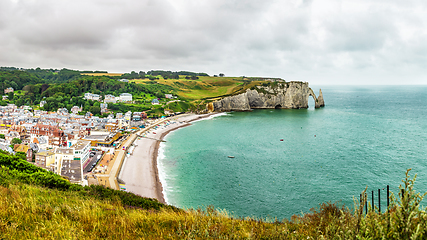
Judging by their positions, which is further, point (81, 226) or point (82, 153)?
point (82, 153)

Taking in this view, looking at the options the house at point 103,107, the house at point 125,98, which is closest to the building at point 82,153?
the house at point 103,107

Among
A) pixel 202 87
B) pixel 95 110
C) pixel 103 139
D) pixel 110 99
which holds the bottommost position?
pixel 103 139

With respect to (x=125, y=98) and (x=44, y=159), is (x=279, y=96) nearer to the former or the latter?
(x=125, y=98)

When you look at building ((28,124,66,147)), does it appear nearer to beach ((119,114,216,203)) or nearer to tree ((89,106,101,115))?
beach ((119,114,216,203))

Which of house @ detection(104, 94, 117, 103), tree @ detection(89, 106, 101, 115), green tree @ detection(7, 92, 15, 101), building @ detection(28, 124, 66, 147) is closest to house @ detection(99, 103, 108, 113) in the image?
tree @ detection(89, 106, 101, 115)

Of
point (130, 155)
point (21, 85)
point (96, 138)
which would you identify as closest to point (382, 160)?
point (130, 155)

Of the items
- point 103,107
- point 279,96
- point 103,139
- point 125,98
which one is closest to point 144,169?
point 103,139

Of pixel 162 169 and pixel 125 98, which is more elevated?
pixel 125 98
